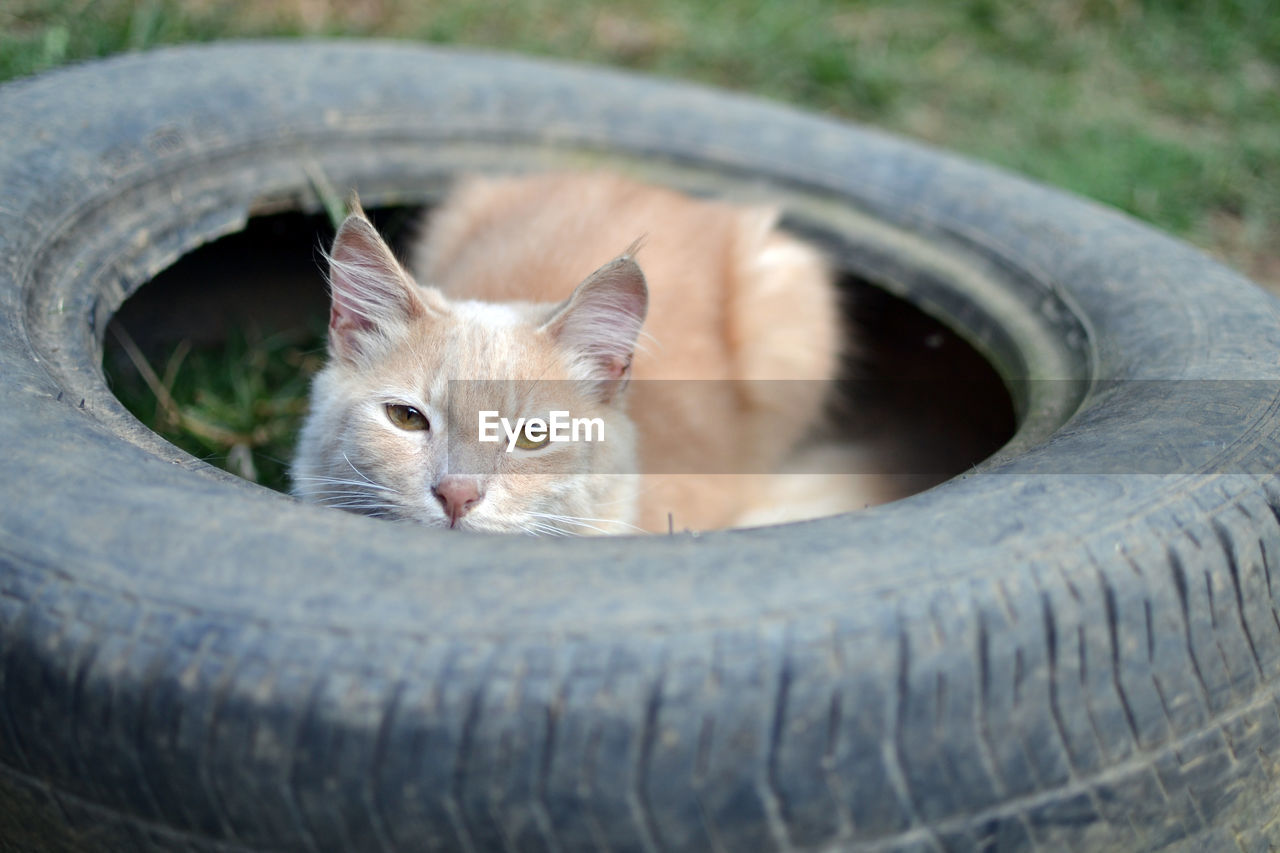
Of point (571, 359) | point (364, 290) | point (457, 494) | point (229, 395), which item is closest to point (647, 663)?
point (457, 494)

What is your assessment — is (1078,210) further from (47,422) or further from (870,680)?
(47,422)

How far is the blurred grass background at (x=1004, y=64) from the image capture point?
3.59 metres

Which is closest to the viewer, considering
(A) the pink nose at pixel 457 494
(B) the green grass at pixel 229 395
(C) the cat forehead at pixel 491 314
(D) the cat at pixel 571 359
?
(A) the pink nose at pixel 457 494

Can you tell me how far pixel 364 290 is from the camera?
170cm

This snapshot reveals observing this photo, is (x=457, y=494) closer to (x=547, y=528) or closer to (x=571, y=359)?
(x=547, y=528)

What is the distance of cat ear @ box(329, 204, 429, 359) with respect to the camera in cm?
160

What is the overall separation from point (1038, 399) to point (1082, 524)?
2.01ft

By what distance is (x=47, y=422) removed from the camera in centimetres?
124

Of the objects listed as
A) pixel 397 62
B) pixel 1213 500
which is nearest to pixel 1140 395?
pixel 1213 500

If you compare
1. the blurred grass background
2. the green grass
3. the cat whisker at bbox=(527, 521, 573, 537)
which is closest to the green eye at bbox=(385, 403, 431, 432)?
the cat whisker at bbox=(527, 521, 573, 537)

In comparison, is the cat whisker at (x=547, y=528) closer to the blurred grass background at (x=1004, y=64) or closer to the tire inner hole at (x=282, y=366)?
the tire inner hole at (x=282, y=366)

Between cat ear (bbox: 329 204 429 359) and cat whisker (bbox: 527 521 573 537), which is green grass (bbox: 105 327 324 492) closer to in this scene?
cat ear (bbox: 329 204 429 359)

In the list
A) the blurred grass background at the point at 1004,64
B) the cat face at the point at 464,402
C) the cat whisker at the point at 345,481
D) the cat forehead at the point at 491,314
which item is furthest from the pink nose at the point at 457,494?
the blurred grass background at the point at 1004,64

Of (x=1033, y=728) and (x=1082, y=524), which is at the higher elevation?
(x=1082, y=524)
